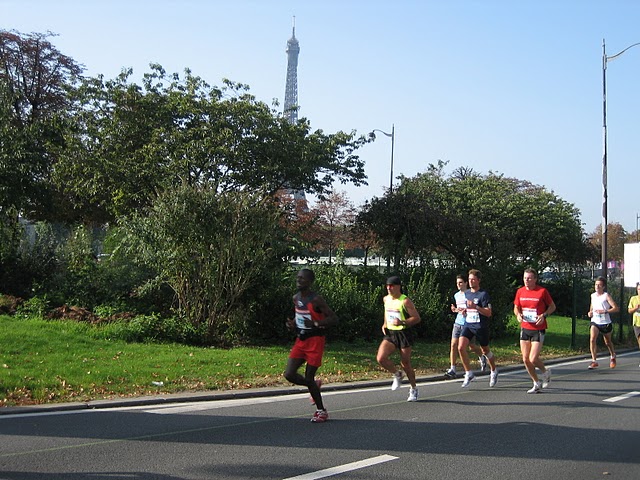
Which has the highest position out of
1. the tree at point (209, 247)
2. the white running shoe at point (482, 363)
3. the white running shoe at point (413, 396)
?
the tree at point (209, 247)

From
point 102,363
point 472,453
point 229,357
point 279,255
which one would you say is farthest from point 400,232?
point 472,453

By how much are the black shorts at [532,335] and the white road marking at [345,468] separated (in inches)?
199

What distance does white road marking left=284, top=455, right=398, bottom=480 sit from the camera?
238 inches

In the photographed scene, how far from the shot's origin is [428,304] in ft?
61.8

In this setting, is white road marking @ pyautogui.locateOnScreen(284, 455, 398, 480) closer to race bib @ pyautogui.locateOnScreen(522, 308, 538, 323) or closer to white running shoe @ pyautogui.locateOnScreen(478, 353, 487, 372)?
race bib @ pyautogui.locateOnScreen(522, 308, 538, 323)

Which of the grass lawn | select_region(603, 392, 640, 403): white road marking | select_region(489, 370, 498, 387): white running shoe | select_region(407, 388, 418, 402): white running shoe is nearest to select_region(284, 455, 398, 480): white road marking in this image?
select_region(407, 388, 418, 402): white running shoe

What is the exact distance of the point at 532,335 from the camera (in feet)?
36.4

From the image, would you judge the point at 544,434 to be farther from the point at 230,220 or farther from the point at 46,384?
the point at 230,220

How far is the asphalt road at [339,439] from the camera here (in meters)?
6.27

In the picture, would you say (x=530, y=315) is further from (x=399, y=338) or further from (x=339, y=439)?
(x=339, y=439)

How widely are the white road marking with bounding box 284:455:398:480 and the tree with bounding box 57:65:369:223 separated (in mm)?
18803

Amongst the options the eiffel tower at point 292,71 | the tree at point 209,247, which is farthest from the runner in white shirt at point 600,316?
the eiffel tower at point 292,71

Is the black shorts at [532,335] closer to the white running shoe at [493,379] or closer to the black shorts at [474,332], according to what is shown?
the black shorts at [474,332]

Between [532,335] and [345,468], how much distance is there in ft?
18.6
